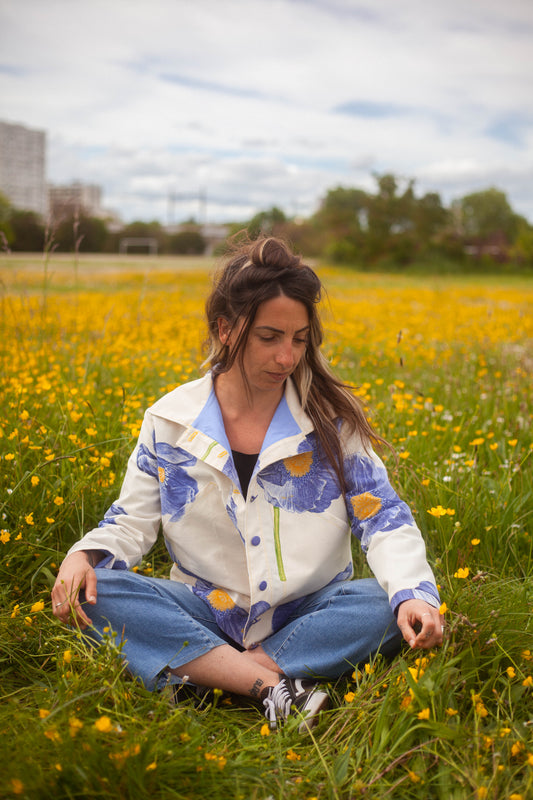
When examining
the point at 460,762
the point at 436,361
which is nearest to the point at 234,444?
the point at 460,762

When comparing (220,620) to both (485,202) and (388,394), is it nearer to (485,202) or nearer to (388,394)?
(388,394)

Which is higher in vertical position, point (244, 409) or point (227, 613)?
point (244, 409)

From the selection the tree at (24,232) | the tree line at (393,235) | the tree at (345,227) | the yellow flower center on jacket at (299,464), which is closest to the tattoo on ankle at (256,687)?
the yellow flower center on jacket at (299,464)

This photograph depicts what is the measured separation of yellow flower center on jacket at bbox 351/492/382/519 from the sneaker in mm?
460

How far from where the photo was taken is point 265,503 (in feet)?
5.86

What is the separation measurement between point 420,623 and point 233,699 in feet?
1.94

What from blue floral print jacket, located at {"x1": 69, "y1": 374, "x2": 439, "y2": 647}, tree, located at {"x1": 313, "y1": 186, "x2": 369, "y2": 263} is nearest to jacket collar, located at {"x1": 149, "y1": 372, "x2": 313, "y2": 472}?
blue floral print jacket, located at {"x1": 69, "y1": 374, "x2": 439, "y2": 647}

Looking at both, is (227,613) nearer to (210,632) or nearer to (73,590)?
(210,632)

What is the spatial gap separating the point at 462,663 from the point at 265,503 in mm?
617

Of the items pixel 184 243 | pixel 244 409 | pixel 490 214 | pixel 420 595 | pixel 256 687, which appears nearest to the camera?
pixel 420 595

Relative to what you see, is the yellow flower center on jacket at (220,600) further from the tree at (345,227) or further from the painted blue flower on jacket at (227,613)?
the tree at (345,227)

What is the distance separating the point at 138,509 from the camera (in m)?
1.90

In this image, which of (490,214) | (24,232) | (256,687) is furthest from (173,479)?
(490,214)

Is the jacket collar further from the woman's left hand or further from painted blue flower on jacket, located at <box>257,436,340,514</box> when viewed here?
the woman's left hand
